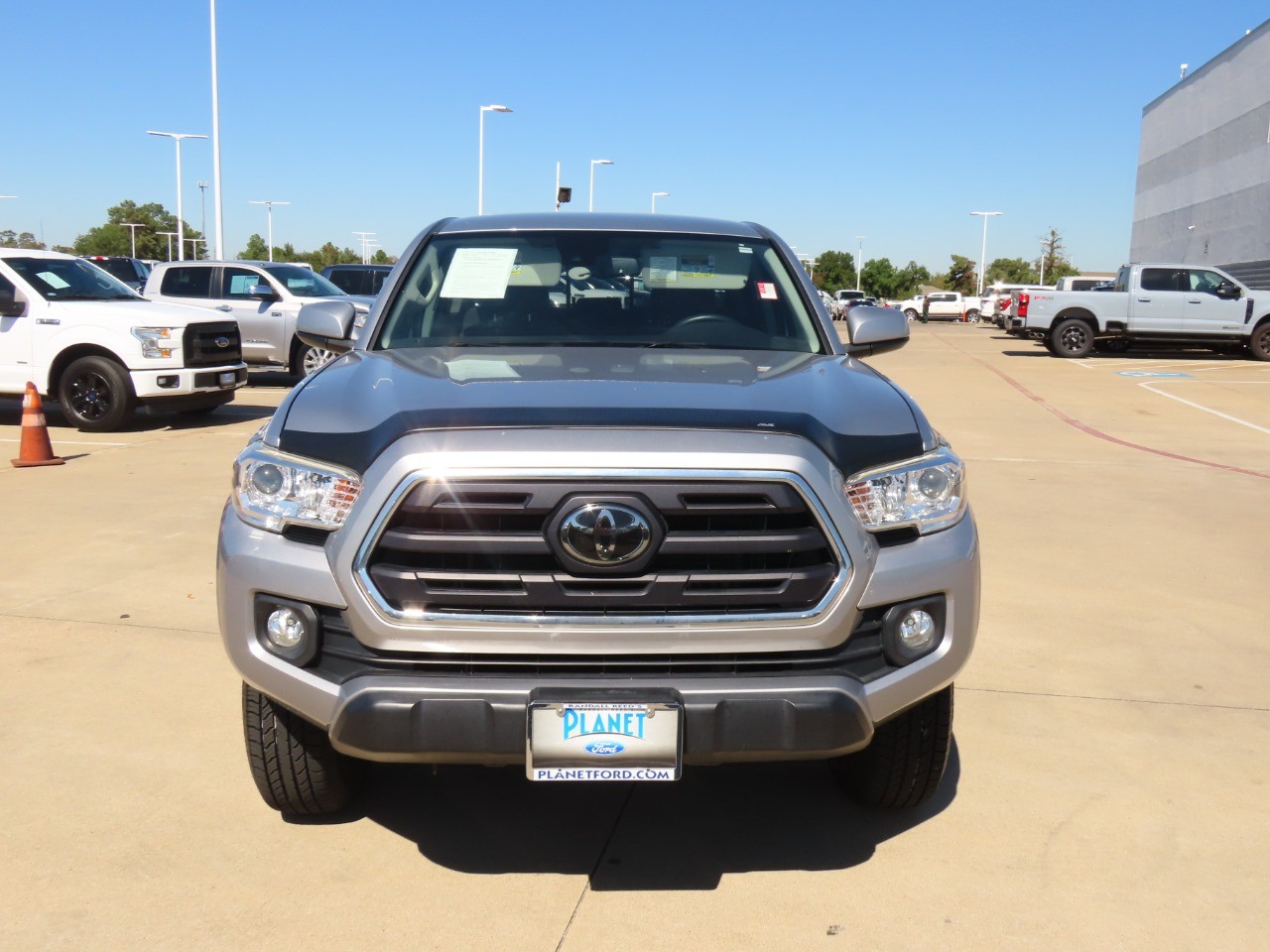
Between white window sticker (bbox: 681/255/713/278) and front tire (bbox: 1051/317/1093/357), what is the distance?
22.3 meters

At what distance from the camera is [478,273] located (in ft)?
14.6

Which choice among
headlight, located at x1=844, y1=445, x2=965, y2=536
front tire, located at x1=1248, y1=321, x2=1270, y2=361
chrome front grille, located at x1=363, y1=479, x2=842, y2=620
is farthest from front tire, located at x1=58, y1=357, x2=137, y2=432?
front tire, located at x1=1248, y1=321, x2=1270, y2=361

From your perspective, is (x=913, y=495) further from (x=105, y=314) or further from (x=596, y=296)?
(x=105, y=314)

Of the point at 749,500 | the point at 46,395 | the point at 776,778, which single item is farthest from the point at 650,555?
the point at 46,395

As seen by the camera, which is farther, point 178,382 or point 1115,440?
point 1115,440

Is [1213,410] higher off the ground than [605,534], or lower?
lower

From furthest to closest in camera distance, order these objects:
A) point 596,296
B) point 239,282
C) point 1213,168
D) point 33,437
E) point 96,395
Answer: point 1213,168, point 239,282, point 96,395, point 33,437, point 596,296

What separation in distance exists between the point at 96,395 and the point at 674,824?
1035 cm

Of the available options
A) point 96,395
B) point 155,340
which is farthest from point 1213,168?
point 96,395

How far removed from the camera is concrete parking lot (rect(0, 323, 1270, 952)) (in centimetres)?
299

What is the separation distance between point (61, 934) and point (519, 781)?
4.51 ft

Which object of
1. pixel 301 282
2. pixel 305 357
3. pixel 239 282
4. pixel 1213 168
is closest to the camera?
pixel 305 357

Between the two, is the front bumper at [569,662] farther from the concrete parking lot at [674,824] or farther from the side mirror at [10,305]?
the side mirror at [10,305]

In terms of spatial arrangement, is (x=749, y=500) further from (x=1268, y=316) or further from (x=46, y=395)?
(x=1268, y=316)
